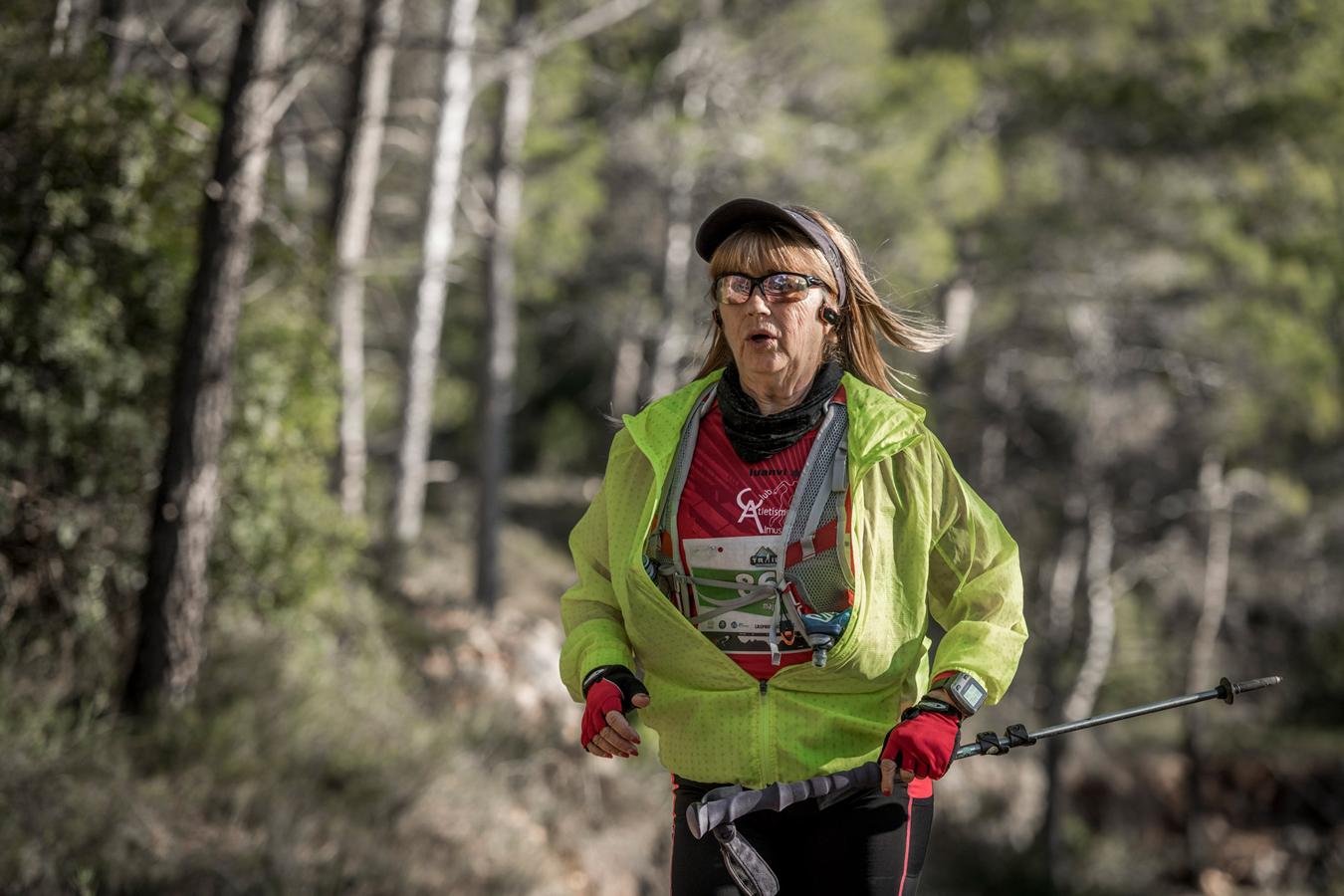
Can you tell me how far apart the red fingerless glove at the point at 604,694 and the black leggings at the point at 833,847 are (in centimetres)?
28

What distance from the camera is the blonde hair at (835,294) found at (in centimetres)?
279

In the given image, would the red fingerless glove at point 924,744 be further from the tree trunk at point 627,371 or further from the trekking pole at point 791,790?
the tree trunk at point 627,371

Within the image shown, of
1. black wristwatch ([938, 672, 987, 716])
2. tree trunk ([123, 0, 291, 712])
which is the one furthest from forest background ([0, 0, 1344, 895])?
black wristwatch ([938, 672, 987, 716])

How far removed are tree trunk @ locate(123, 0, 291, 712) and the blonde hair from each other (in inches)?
150

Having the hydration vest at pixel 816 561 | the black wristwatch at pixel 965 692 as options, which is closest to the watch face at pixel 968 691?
the black wristwatch at pixel 965 692

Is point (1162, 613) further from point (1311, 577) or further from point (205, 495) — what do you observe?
point (205, 495)

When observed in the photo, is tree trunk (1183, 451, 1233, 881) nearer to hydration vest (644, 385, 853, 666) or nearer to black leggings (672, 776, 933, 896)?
black leggings (672, 776, 933, 896)

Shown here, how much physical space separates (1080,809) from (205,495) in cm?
1763

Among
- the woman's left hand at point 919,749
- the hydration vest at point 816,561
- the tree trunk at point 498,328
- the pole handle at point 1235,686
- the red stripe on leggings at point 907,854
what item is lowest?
the red stripe on leggings at point 907,854

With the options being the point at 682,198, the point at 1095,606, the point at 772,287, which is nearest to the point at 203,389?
the point at 772,287

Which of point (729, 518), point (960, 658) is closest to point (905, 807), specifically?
point (960, 658)

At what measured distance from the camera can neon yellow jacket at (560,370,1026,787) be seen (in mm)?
2609

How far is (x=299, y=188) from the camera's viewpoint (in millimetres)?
19672

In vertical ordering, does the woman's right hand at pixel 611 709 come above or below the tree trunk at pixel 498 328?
below
